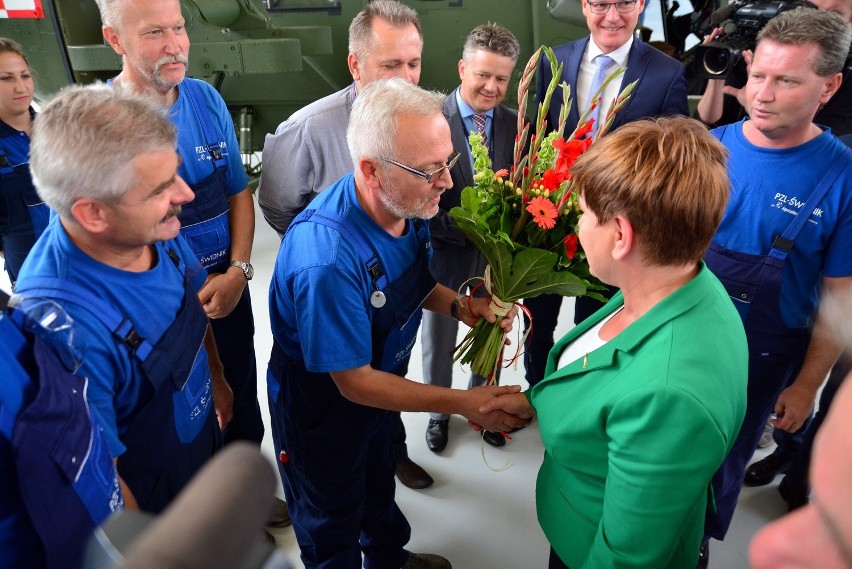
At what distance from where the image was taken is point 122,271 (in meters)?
1.35

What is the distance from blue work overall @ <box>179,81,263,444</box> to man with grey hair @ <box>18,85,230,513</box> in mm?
718

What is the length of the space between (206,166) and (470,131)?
1070 mm

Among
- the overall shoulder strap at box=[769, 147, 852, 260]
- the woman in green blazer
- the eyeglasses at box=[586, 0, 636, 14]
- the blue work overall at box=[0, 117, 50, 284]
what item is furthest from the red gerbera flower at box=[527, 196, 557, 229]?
the blue work overall at box=[0, 117, 50, 284]

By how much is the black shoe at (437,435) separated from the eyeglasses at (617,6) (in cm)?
197

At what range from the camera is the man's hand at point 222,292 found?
2.12 m

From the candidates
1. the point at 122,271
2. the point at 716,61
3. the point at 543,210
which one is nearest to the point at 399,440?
the point at 543,210

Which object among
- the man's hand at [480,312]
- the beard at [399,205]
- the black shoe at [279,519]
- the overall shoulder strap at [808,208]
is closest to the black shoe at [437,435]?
the black shoe at [279,519]

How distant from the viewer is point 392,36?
238 cm

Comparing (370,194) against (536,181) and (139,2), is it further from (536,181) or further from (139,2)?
(139,2)

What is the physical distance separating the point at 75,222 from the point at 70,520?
2.00 feet

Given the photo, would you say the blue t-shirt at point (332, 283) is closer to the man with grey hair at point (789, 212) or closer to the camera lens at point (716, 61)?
the man with grey hair at point (789, 212)

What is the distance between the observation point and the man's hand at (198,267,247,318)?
2.12 meters

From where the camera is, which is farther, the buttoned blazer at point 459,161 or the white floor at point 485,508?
the buttoned blazer at point 459,161

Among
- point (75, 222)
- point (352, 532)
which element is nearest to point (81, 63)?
point (75, 222)
